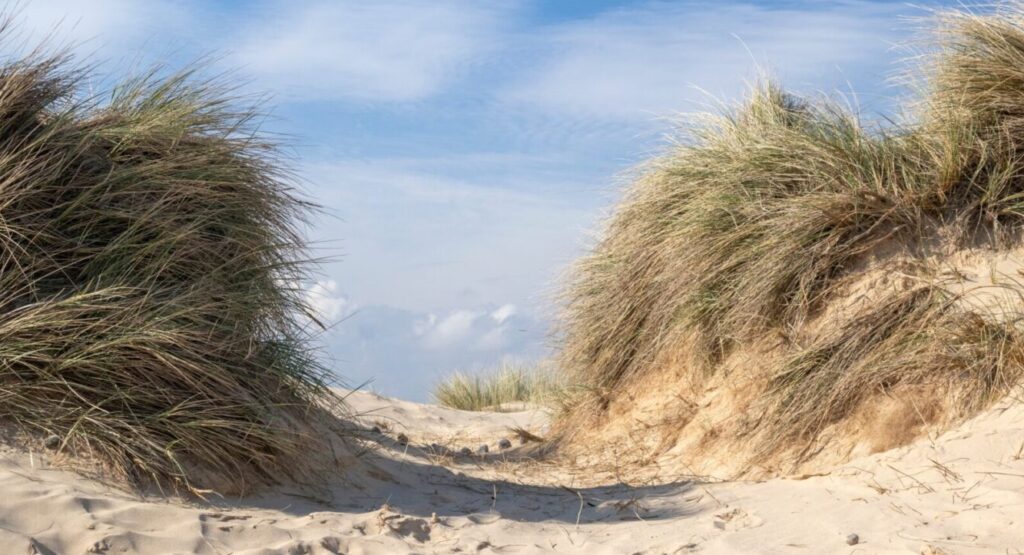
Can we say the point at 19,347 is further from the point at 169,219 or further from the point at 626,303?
the point at 626,303

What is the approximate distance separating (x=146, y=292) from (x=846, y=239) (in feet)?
13.0

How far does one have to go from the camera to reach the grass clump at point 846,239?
516 cm

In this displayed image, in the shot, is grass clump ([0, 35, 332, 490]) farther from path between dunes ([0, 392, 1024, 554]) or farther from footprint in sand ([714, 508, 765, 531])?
footprint in sand ([714, 508, 765, 531])

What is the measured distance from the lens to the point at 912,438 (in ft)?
16.1

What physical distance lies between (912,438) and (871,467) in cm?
33

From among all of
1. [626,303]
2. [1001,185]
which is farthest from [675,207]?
[1001,185]

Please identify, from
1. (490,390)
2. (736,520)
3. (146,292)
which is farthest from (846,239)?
(490,390)

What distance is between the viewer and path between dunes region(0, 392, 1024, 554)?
146 inches

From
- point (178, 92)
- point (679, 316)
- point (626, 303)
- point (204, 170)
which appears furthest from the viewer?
point (626, 303)

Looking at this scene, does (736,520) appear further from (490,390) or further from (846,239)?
(490,390)

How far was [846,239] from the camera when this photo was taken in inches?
227

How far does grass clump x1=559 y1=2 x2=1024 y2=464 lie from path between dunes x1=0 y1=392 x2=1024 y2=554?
49 centimetres

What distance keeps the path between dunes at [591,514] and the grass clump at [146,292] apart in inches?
10.8

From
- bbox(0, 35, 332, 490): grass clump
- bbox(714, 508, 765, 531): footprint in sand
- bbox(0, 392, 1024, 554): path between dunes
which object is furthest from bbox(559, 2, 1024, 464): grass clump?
bbox(0, 35, 332, 490): grass clump
